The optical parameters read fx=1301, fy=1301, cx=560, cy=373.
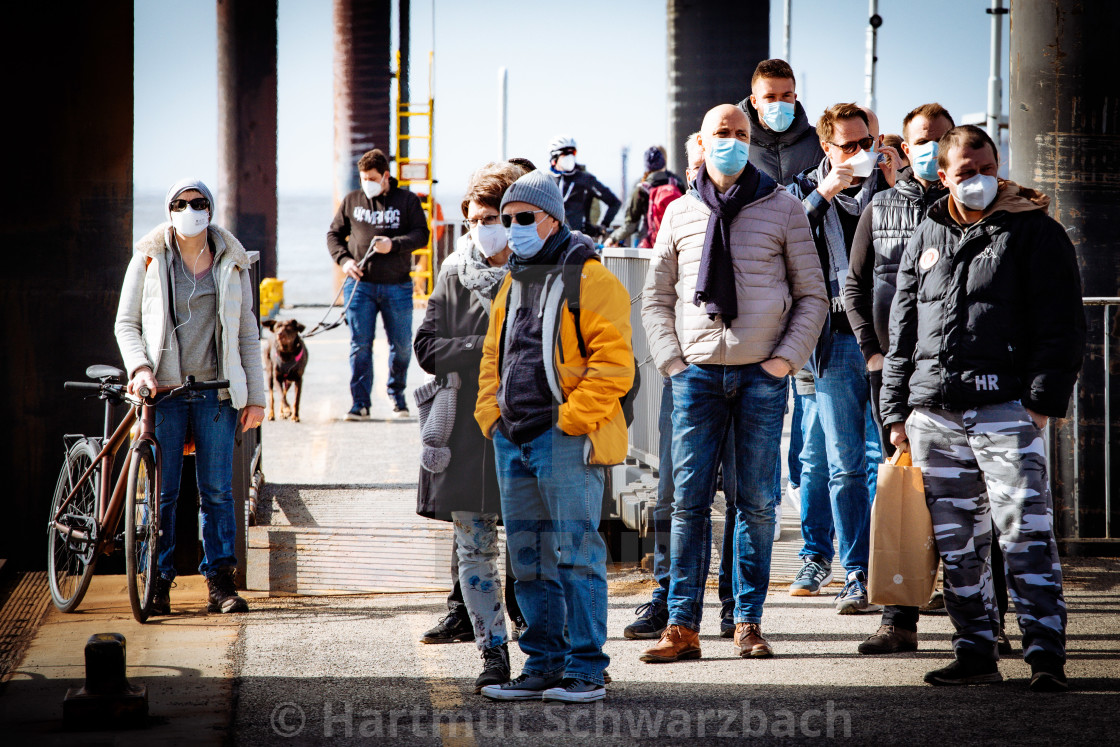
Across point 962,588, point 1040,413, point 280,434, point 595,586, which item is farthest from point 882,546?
point 280,434

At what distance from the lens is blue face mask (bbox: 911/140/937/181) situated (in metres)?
5.65

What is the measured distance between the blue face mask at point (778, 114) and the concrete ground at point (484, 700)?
2.36 metres

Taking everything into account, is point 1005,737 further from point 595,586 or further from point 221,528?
point 221,528

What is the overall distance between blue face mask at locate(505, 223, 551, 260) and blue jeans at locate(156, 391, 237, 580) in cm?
232

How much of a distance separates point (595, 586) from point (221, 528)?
8.19 ft

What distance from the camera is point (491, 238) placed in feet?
16.9

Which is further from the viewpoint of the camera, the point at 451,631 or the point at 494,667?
the point at 451,631

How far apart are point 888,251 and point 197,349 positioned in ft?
10.9

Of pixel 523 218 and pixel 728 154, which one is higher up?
pixel 728 154

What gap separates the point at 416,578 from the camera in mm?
7094

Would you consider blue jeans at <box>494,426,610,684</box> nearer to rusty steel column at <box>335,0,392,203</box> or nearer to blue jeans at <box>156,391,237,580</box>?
blue jeans at <box>156,391,237,580</box>

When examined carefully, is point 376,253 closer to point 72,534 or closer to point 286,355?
point 286,355

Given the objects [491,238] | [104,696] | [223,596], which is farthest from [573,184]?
[104,696]

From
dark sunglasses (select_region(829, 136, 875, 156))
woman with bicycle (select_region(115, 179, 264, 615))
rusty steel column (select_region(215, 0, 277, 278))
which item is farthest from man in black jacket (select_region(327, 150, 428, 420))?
rusty steel column (select_region(215, 0, 277, 278))
